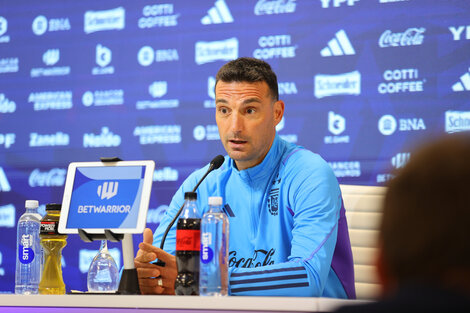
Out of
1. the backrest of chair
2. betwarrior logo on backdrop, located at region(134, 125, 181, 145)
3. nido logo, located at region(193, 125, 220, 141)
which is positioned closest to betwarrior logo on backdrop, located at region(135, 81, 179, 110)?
betwarrior logo on backdrop, located at region(134, 125, 181, 145)

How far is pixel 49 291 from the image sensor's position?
1.74 meters

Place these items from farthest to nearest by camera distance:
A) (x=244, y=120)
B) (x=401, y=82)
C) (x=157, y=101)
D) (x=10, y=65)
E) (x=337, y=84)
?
(x=10, y=65)
(x=157, y=101)
(x=337, y=84)
(x=401, y=82)
(x=244, y=120)

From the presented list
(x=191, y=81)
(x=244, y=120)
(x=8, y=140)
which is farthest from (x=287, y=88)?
Answer: (x=8, y=140)

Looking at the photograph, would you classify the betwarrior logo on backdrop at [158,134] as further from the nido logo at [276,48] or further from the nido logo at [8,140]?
the nido logo at [8,140]

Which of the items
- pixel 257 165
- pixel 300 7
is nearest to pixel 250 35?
pixel 300 7

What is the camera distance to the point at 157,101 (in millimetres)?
3900

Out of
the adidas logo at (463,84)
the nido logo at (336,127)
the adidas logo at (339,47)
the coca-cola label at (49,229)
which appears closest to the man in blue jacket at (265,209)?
the coca-cola label at (49,229)

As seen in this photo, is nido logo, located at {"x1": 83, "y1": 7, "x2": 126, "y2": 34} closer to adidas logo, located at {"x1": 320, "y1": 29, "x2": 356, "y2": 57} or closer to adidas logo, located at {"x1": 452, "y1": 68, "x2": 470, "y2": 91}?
adidas logo, located at {"x1": 320, "y1": 29, "x2": 356, "y2": 57}

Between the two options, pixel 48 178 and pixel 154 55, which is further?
pixel 48 178

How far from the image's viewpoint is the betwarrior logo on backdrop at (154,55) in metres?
3.91

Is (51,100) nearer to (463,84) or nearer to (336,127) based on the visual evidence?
(336,127)

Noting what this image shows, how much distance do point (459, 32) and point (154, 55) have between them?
6.09 ft

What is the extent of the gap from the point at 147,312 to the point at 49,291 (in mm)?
567

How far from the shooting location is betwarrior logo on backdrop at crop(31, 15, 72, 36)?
4.16 meters
